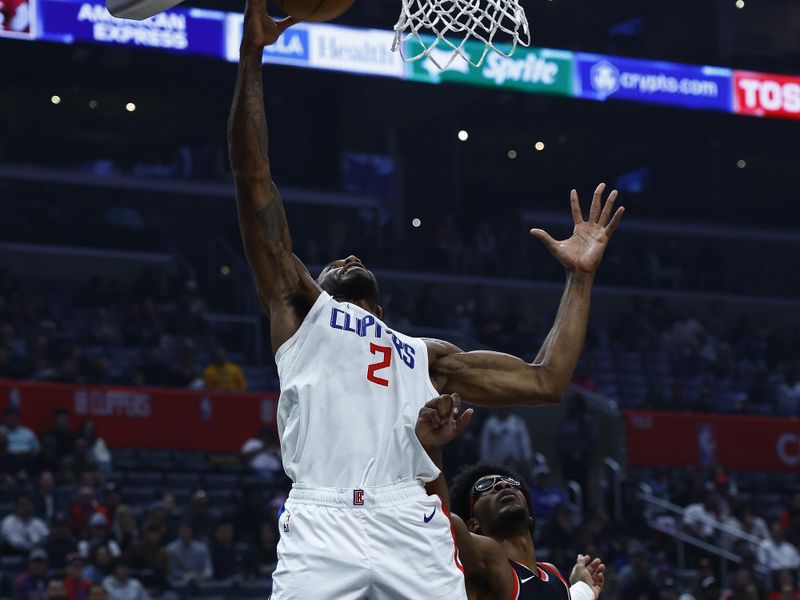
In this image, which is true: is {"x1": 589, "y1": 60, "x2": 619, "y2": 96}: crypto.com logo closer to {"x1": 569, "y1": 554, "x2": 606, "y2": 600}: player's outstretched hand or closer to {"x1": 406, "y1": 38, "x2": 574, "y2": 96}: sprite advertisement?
{"x1": 406, "y1": 38, "x2": 574, "y2": 96}: sprite advertisement

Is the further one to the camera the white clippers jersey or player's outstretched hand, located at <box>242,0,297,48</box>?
Result: player's outstretched hand, located at <box>242,0,297,48</box>

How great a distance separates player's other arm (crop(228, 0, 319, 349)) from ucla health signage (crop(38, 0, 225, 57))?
13.1m

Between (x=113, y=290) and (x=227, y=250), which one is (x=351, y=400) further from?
(x=227, y=250)

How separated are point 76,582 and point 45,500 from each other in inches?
71.8

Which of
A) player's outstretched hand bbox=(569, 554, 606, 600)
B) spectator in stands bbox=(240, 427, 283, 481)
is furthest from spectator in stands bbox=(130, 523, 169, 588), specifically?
player's outstretched hand bbox=(569, 554, 606, 600)

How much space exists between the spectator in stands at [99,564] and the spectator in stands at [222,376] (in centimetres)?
488

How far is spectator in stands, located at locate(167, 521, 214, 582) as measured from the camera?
37.2 feet

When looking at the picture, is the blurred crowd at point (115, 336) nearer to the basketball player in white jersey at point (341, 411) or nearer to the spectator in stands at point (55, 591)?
the spectator in stands at point (55, 591)

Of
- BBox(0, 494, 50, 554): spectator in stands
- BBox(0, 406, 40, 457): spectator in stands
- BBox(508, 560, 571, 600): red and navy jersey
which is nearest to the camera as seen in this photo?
BBox(508, 560, 571, 600): red and navy jersey

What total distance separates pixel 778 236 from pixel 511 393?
23705mm

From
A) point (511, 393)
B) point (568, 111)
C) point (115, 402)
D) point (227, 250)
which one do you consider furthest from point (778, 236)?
point (511, 393)

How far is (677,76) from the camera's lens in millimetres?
21078

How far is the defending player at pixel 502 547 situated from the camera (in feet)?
14.9

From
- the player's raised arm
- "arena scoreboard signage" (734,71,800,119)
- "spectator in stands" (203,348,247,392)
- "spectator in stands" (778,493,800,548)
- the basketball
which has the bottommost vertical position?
"spectator in stands" (778,493,800,548)
